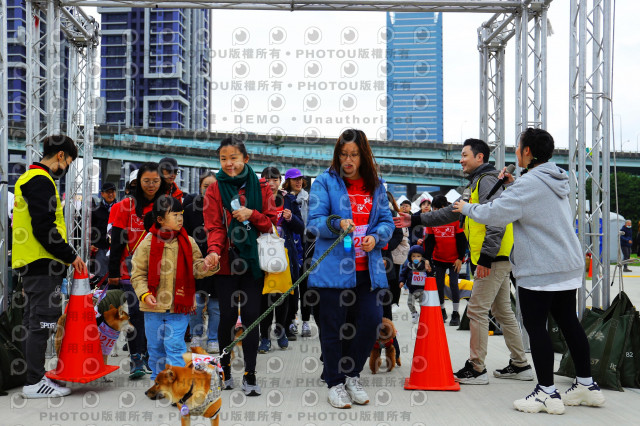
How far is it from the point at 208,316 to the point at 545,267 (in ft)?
12.4

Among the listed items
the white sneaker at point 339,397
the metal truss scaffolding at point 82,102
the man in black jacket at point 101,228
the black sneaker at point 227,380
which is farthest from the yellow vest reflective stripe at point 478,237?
the metal truss scaffolding at point 82,102

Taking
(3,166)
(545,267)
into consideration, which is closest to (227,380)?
(545,267)

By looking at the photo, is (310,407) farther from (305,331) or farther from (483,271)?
(305,331)

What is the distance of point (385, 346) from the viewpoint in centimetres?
542

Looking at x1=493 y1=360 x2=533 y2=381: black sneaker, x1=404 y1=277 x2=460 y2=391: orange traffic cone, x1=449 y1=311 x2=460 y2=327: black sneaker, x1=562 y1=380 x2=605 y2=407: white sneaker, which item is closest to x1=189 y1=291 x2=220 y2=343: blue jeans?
x1=404 y1=277 x2=460 y2=391: orange traffic cone

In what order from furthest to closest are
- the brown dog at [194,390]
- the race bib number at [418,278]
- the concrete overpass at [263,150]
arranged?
the concrete overpass at [263,150], the race bib number at [418,278], the brown dog at [194,390]

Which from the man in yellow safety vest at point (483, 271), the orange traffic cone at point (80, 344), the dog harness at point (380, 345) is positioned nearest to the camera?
the orange traffic cone at point (80, 344)

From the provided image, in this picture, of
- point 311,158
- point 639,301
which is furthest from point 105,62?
point 639,301

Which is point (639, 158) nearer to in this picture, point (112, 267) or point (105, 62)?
point (112, 267)

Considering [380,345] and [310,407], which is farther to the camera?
[380,345]

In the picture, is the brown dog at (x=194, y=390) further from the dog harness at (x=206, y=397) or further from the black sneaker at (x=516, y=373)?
the black sneaker at (x=516, y=373)

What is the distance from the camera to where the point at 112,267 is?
207 inches

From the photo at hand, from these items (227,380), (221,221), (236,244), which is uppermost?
(221,221)

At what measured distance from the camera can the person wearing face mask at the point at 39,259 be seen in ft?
14.8
